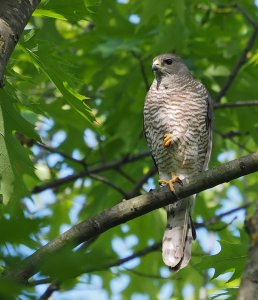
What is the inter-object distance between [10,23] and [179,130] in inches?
147

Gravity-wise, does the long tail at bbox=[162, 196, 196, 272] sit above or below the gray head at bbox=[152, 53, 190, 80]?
below

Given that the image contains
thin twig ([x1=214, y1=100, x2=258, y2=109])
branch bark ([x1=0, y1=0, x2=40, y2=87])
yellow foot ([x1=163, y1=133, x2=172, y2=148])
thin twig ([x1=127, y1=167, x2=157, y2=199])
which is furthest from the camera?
thin twig ([x1=127, y1=167, x2=157, y2=199])

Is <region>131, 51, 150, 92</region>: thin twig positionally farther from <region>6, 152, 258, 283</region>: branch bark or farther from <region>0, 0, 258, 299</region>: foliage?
<region>6, 152, 258, 283</region>: branch bark

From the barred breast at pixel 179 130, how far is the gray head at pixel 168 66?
0.48 metres

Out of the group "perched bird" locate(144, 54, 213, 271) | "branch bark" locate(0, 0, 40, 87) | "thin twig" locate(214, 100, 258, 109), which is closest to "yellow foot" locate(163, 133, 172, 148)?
"perched bird" locate(144, 54, 213, 271)

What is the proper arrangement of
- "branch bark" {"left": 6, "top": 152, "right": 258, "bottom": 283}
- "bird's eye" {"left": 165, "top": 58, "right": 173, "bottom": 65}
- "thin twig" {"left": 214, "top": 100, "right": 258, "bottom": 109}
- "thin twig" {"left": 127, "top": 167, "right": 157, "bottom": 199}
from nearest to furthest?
"branch bark" {"left": 6, "top": 152, "right": 258, "bottom": 283} → "thin twig" {"left": 214, "top": 100, "right": 258, "bottom": 109} → "thin twig" {"left": 127, "top": 167, "right": 157, "bottom": 199} → "bird's eye" {"left": 165, "top": 58, "right": 173, "bottom": 65}

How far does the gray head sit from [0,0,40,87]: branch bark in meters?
4.10

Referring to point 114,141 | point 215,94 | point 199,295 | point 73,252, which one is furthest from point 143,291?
point 73,252

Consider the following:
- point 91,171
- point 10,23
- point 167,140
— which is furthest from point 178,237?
point 10,23

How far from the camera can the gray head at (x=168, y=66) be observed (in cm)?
730

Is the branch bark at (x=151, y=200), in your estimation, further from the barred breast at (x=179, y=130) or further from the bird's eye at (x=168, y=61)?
the bird's eye at (x=168, y=61)

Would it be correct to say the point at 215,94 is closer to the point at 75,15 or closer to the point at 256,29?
the point at 256,29

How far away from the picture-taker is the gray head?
7305mm

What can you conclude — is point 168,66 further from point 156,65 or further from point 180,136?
point 180,136
